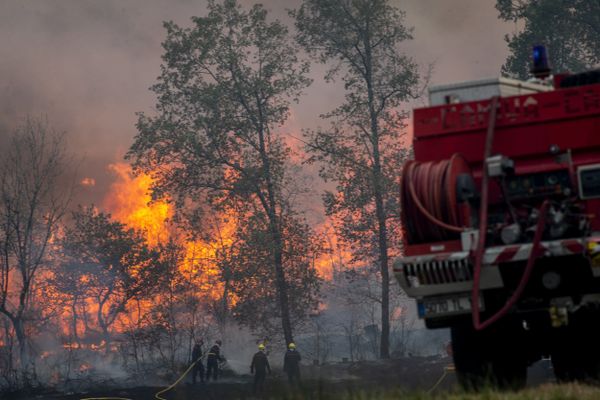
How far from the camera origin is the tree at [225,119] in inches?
1309

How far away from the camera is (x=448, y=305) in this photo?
815 centimetres

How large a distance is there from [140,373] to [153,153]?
844 centimetres

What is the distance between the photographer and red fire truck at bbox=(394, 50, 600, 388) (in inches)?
310

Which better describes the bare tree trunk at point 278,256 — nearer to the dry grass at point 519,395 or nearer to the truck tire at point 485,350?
the truck tire at point 485,350

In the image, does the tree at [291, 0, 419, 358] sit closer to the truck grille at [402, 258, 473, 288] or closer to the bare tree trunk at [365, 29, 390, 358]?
the bare tree trunk at [365, 29, 390, 358]

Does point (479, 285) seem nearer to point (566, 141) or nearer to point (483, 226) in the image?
point (483, 226)

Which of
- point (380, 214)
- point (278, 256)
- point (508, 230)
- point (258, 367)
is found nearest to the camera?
point (508, 230)

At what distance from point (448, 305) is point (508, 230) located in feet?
2.95

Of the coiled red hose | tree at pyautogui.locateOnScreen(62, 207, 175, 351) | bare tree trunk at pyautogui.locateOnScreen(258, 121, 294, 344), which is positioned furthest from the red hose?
tree at pyautogui.locateOnScreen(62, 207, 175, 351)

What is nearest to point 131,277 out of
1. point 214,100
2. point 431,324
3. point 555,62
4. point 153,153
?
point 153,153

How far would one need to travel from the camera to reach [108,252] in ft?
117

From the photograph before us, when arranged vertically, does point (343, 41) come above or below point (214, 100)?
above

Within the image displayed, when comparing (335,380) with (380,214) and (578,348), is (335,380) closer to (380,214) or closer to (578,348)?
(380,214)

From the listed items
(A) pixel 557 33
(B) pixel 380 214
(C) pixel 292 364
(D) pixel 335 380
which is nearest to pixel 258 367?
(C) pixel 292 364
